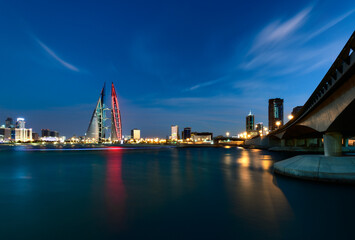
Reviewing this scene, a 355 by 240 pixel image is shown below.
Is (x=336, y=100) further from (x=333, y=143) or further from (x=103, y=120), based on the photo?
(x=103, y=120)

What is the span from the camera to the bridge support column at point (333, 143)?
77.7 ft

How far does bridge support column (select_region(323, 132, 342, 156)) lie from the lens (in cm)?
2367

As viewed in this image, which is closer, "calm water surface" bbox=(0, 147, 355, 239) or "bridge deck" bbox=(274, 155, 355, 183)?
"calm water surface" bbox=(0, 147, 355, 239)

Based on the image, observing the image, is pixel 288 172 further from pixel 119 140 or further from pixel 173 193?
pixel 119 140

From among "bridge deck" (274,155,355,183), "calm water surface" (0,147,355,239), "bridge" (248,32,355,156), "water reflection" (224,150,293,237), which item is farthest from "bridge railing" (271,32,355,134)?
"water reflection" (224,150,293,237)

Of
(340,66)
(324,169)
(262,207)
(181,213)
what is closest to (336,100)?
(340,66)

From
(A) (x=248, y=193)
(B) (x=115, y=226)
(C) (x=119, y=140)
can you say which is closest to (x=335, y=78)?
(A) (x=248, y=193)

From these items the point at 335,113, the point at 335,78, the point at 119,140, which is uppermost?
the point at 335,78

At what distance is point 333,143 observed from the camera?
79.1 feet

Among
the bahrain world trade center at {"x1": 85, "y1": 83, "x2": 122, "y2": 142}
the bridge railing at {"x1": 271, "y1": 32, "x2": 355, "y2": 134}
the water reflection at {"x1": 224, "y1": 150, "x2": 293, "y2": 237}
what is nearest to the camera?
the water reflection at {"x1": 224, "y1": 150, "x2": 293, "y2": 237}

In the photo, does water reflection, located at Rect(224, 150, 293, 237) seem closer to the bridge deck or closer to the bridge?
the bridge deck

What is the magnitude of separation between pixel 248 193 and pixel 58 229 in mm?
12874

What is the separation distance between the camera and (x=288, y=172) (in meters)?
21.0

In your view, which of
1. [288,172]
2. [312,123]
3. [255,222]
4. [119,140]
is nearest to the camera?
[255,222]
